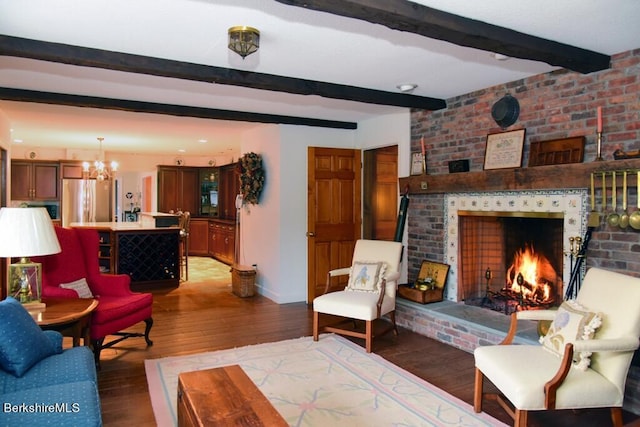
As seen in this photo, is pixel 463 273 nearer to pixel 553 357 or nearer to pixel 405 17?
pixel 553 357

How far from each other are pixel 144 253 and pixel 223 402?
510 cm

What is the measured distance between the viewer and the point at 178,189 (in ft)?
34.6

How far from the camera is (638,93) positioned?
10.4 ft

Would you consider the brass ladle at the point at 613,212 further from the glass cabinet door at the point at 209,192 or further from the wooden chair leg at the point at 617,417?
the glass cabinet door at the point at 209,192

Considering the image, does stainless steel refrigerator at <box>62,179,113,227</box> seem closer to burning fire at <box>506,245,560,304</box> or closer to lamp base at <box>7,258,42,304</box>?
lamp base at <box>7,258,42,304</box>

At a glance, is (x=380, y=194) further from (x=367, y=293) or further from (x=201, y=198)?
(x=201, y=198)

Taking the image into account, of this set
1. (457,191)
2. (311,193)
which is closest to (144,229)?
(311,193)

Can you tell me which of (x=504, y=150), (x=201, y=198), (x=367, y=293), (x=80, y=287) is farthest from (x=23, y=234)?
(x=201, y=198)

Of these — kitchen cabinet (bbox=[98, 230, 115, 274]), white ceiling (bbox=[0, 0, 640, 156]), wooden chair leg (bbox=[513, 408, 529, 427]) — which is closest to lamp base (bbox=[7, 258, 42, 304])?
white ceiling (bbox=[0, 0, 640, 156])

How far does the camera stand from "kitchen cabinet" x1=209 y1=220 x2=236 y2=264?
9.23m

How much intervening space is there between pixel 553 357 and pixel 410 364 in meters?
1.29

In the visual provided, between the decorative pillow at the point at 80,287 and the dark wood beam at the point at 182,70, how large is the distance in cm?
178

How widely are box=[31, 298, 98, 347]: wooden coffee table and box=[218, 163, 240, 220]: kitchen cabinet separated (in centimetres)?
643

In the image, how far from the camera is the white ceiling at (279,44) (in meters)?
2.52
